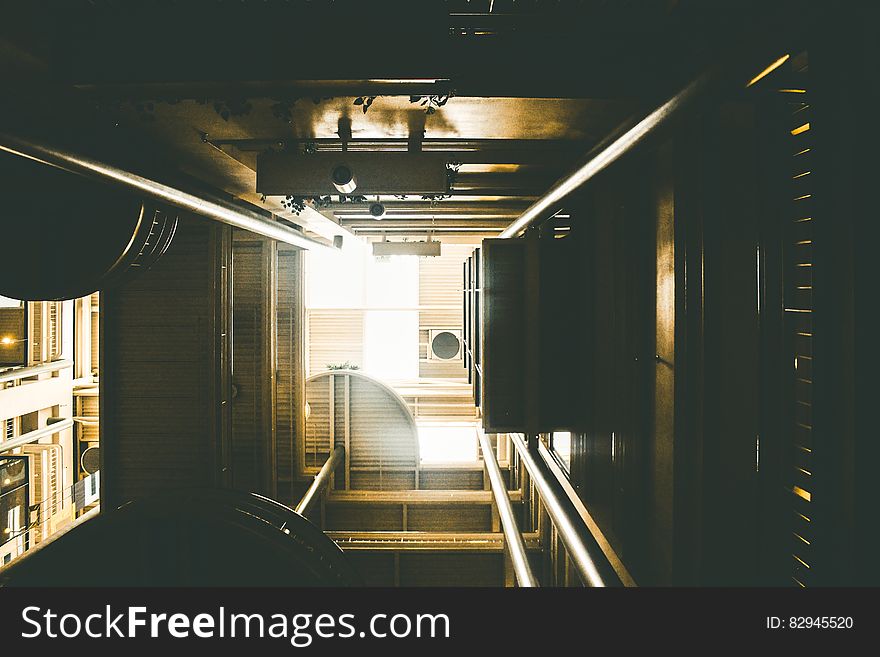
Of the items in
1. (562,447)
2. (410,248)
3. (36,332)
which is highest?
(410,248)

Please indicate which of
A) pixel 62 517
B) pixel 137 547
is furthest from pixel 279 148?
pixel 62 517

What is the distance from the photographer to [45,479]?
43.9 feet

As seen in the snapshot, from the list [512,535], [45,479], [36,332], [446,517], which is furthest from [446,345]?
[45,479]

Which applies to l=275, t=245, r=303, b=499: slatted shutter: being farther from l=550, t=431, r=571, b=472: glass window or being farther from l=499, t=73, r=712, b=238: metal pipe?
l=499, t=73, r=712, b=238: metal pipe

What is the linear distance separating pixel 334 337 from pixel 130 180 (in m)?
13.9

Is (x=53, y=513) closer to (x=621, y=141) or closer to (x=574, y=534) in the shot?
(x=574, y=534)

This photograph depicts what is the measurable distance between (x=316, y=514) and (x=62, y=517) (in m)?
10.4

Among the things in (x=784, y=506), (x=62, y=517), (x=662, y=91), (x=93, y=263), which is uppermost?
(x=662, y=91)

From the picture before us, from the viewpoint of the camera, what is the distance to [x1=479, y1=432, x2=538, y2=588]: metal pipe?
174 inches

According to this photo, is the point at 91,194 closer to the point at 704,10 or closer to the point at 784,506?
the point at 704,10

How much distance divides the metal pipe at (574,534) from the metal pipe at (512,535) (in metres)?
0.43

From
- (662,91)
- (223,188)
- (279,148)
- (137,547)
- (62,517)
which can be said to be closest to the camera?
(662,91)

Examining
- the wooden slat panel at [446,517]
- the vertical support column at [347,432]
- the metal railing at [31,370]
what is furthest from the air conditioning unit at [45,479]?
the wooden slat panel at [446,517]

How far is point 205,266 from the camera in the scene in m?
6.00
